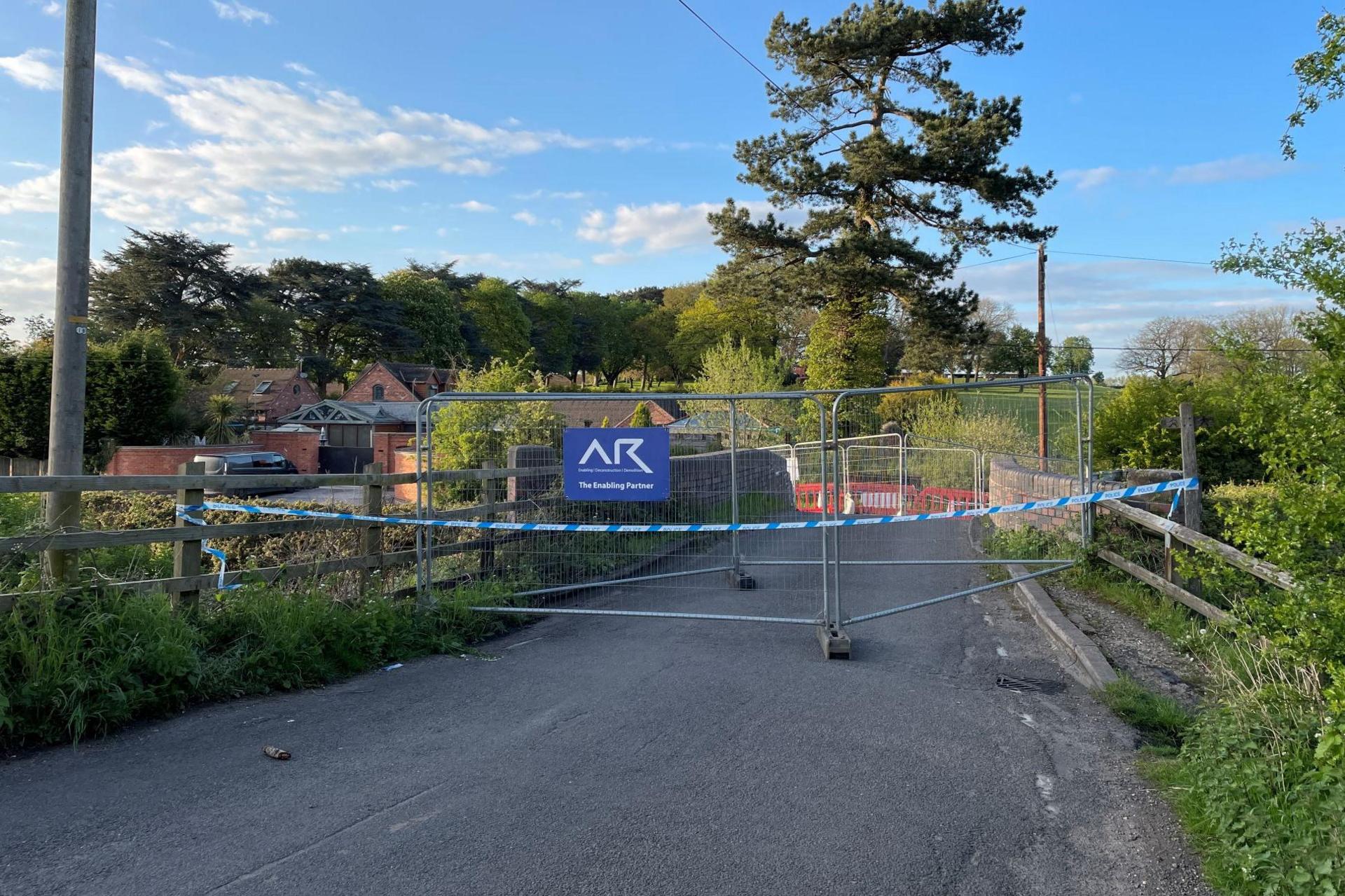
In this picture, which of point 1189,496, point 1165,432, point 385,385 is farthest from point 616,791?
point 385,385

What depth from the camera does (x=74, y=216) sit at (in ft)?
19.6

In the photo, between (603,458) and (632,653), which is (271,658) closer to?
(632,653)

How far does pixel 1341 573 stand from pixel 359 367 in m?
85.3

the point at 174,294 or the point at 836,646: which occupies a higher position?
the point at 174,294

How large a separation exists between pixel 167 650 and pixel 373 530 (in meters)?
2.41

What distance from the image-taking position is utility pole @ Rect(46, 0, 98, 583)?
19.4ft

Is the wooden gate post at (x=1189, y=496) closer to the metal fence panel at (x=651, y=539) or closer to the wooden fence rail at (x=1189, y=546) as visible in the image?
the wooden fence rail at (x=1189, y=546)

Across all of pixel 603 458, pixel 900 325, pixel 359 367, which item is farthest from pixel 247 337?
pixel 603 458

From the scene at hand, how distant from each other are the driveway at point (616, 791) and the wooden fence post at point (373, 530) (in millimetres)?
1467

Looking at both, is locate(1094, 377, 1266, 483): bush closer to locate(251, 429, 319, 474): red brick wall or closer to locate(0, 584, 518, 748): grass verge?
locate(0, 584, 518, 748): grass verge

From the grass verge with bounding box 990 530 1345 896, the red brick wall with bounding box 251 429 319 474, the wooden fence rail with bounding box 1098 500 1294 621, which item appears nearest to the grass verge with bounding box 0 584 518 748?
the grass verge with bounding box 990 530 1345 896

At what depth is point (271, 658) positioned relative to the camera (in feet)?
19.4

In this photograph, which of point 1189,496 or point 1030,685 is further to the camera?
point 1189,496

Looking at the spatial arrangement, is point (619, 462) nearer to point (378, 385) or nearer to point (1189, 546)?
point (1189, 546)
